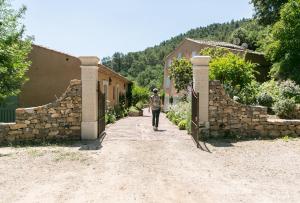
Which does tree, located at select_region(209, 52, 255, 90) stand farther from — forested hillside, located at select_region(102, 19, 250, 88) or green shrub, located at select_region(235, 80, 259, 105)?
forested hillside, located at select_region(102, 19, 250, 88)

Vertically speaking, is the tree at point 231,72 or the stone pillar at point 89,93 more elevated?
the tree at point 231,72

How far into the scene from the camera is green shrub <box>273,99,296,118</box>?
14777 mm

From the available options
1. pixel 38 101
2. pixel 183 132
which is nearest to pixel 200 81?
pixel 183 132

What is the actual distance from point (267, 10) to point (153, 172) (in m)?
24.0

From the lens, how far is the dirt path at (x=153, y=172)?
6.14 meters

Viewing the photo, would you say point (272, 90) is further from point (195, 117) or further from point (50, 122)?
point (50, 122)

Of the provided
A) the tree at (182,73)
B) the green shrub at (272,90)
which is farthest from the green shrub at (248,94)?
the tree at (182,73)

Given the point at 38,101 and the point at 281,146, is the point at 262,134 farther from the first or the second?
the point at 38,101

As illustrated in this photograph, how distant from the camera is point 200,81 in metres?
11.9

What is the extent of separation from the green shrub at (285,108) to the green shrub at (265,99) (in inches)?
39.1

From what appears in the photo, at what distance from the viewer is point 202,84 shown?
12.0 m

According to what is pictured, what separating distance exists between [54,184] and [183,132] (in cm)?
760

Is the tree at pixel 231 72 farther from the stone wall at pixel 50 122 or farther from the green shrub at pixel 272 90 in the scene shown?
the stone wall at pixel 50 122

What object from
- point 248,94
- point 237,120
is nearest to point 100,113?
point 237,120
